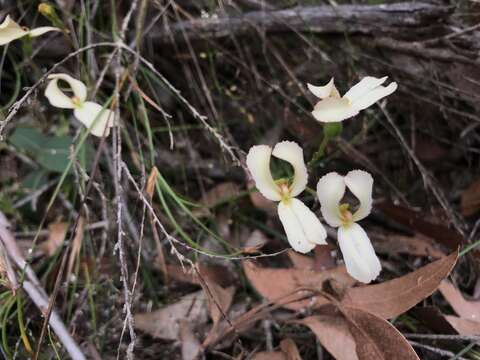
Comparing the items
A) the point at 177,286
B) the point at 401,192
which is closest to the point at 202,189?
the point at 177,286

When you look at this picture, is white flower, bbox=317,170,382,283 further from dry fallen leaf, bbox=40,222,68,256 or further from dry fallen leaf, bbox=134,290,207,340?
dry fallen leaf, bbox=40,222,68,256

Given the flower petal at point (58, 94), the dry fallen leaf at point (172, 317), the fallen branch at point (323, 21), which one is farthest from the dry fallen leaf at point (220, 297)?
the fallen branch at point (323, 21)

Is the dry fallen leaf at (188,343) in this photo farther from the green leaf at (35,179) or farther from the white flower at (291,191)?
the green leaf at (35,179)

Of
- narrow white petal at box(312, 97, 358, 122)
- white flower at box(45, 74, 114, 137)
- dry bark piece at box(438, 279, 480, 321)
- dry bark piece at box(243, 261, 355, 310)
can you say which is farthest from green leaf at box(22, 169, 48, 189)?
dry bark piece at box(438, 279, 480, 321)

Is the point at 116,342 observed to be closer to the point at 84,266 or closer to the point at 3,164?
the point at 84,266

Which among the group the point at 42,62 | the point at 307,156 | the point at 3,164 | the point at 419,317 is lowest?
the point at 419,317

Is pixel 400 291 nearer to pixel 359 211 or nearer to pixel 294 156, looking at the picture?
pixel 359 211

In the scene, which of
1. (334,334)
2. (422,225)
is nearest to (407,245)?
(422,225)

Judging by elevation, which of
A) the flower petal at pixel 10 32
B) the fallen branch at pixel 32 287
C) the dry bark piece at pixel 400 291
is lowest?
the dry bark piece at pixel 400 291
